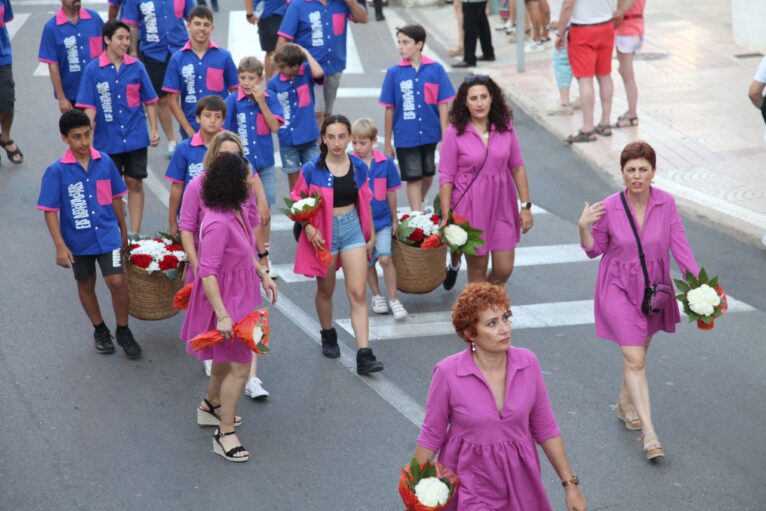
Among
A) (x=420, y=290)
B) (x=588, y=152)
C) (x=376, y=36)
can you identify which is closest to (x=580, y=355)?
(x=420, y=290)

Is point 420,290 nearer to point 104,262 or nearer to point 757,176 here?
point 104,262

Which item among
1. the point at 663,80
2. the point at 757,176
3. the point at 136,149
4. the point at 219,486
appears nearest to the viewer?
the point at 219,486

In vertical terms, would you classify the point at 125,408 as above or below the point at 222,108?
below

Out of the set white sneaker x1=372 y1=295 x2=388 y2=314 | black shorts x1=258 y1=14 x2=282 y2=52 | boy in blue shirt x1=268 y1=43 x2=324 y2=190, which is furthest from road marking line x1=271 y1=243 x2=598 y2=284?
black shorts x1=258 y1=14 x2=282 y2=52

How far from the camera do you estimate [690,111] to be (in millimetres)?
16141

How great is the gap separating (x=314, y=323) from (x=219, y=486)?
9.39ft

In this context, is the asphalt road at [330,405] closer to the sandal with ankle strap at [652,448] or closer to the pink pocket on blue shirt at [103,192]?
the sandal with ankle strap at [652,448]

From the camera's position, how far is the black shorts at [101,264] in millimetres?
9266

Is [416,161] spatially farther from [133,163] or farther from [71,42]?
[71,42]

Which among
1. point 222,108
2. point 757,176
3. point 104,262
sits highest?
point 222,108

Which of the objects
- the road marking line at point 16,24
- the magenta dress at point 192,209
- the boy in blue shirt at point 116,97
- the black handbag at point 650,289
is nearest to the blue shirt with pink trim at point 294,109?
the boy in blue shirt at point 116,97

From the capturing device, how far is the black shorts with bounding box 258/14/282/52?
56.2 ft

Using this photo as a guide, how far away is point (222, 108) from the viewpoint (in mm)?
9547

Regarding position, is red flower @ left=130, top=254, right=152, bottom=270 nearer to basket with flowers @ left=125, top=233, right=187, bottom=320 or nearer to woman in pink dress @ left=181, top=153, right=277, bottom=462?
basket with flowers @ left=125, top=233, right=187, bottom=320
